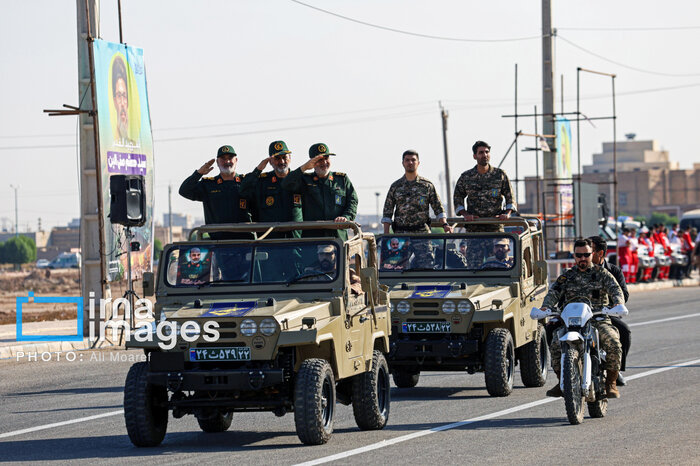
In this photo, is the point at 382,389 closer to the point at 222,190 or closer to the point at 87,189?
the point at 222,190

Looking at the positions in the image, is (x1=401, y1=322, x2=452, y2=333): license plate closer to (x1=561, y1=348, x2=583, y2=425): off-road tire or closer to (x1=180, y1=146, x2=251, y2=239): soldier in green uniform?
(x1=180, y1=146, x2=251, y2=239): soldier in green uniform

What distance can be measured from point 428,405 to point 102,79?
11418mm

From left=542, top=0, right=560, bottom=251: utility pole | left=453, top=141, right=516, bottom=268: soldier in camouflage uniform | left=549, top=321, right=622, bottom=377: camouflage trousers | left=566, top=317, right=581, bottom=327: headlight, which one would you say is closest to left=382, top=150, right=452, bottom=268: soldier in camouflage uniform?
left=453, top=141, right=516, bottom=268: soldier in camouflage uniform

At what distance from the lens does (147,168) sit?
79.5 feet

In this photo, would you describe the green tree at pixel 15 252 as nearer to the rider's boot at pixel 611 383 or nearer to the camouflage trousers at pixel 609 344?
the rider's boot at pixel 611 383

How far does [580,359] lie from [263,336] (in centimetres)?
323

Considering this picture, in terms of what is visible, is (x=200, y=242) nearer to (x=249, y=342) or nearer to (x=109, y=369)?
(x=249, y=342)

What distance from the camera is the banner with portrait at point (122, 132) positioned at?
74.4ft

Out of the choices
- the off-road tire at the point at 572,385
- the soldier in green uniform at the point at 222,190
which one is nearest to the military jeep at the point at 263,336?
the soldier in green uniform at the point at 222,190

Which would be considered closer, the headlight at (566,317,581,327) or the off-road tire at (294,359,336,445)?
the off-road tire at (294,359,336,445)

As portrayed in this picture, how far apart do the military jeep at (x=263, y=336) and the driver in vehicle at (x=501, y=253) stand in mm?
3335

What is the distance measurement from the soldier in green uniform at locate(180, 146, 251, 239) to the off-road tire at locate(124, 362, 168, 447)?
121 inches

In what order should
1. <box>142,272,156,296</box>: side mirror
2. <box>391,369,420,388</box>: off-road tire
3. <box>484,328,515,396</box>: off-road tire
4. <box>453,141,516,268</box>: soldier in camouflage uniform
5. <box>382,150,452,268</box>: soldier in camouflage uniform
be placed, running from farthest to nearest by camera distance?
1. <box>453,141,516,268</box>: soldier in camouflage uniform
2. <box>382,150,452,268</box>: soldier in camouflage uniform
3. <box>391,369,420,388</box>: off-road tire
4. <box>484,328,515,396</box>: off-road tire
5. <box>142,272,156,296</box>: side mirror

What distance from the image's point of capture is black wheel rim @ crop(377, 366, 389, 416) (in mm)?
11625
